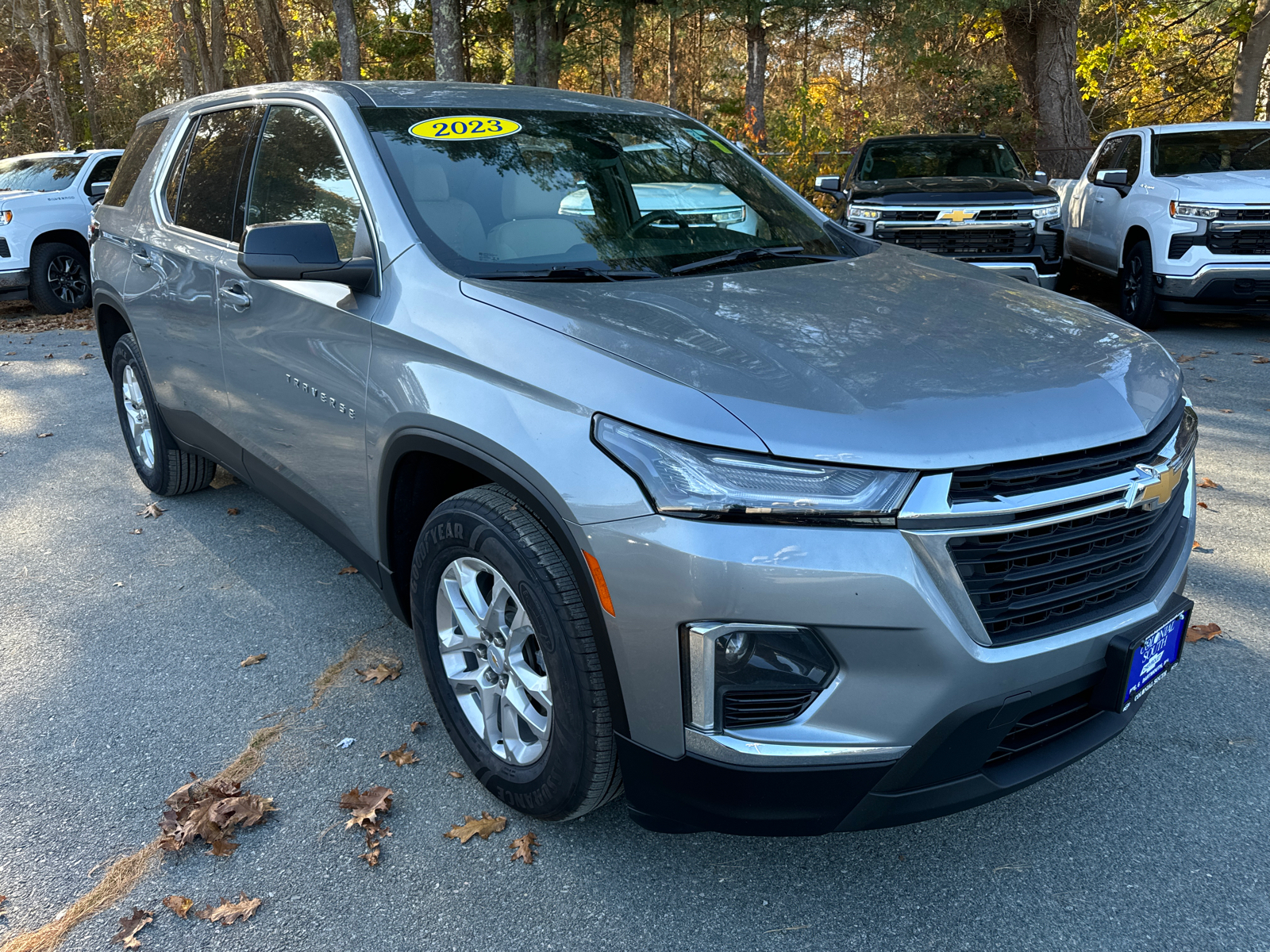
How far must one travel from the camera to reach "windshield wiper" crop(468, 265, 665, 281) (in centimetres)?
272

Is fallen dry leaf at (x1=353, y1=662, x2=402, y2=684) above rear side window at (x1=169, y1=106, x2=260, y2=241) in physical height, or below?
below

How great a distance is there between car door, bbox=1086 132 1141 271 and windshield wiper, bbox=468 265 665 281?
8.13 meters

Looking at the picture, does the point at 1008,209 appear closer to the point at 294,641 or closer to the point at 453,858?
the point at 294,641

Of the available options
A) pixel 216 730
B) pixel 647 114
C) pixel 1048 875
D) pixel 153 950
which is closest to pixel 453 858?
pixel 153 950

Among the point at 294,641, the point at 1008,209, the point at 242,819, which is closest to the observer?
the point at 242,819

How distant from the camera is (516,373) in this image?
232 cm

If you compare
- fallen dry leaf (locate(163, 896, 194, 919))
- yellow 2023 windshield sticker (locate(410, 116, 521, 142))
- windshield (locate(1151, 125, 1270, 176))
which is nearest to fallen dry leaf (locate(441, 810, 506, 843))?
fallen dry leaf (locate(163, 896, 194, 919))

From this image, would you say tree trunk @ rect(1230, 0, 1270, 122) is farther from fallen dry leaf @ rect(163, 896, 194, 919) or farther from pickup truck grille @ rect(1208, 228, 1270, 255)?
fallen dry leaf @ rect(163, 896, 194, 919)

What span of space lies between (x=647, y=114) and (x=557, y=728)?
2.53 metres

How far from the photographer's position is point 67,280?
39.2 feet

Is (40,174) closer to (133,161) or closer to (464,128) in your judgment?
(133,161)

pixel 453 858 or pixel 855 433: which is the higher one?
pixel 855 433

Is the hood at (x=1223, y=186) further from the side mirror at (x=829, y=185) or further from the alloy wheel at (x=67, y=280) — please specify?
the alloy wheel at (x=67, y=280)

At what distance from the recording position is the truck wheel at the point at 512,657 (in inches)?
86.8
